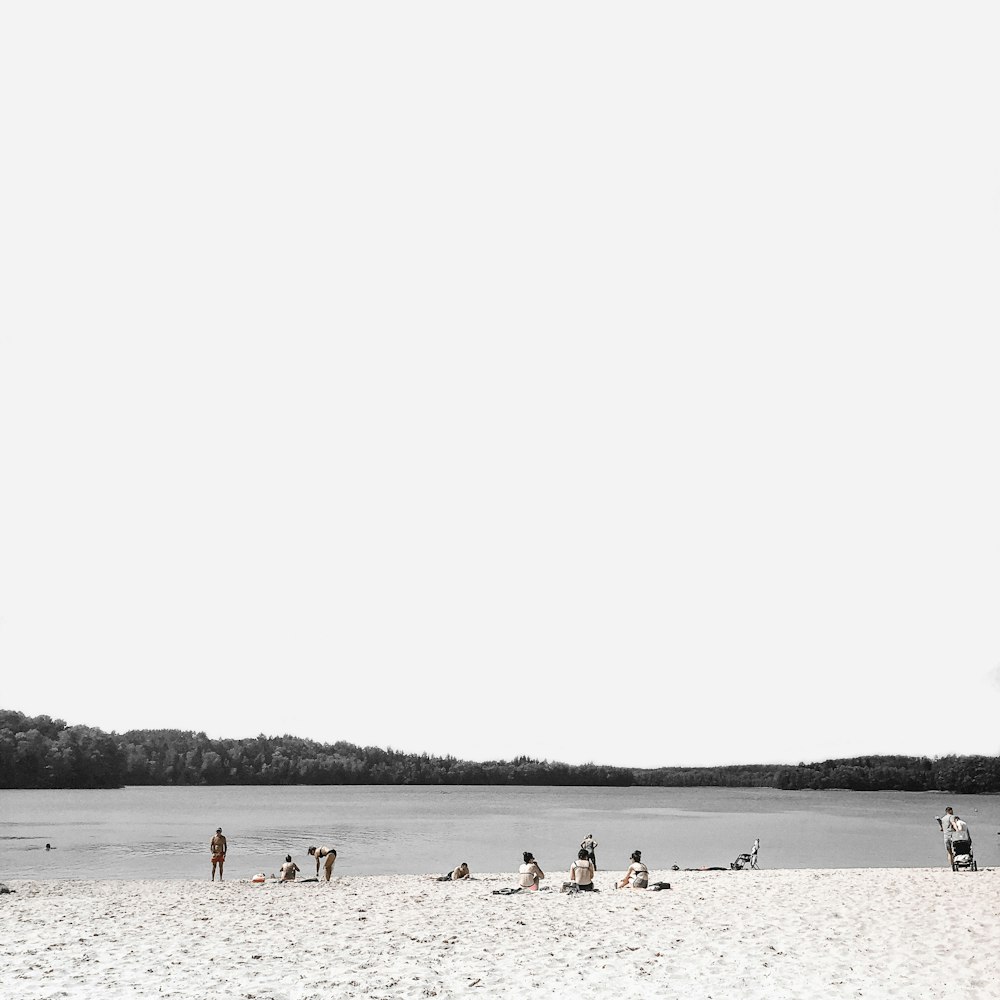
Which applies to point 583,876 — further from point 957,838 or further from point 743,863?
point 743,863

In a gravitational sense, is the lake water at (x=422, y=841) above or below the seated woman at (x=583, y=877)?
below

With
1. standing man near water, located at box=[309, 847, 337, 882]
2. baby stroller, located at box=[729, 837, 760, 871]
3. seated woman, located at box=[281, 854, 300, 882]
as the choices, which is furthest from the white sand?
baby stroller, located at box=[729, 837, 760, 871]

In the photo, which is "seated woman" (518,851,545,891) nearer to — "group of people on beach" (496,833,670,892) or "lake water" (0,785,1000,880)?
"group of people on beach" (496,833,670,892)

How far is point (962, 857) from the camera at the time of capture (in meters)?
26.1

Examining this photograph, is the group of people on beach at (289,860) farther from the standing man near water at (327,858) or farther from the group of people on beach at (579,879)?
the group of people on beach at (579,879)

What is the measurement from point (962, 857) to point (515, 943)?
18.1 metres

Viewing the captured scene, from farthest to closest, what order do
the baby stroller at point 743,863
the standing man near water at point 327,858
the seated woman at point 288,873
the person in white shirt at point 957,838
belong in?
the baby stroller at point 743,863 < the person in white shirt at point 957,838 < the standing man near water at point 327,858 < the seated woman at point 288,873

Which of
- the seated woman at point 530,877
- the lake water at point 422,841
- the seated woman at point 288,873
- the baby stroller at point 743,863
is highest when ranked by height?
the seated woman at point 530,877

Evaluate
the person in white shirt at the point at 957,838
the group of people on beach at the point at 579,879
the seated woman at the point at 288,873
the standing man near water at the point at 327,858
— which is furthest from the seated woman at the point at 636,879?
the person in white shirt at the point at 957,838

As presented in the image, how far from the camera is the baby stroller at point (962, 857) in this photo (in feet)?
85.1

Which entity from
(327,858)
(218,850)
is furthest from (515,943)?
(218,850)

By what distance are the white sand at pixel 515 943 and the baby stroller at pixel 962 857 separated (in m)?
4.35

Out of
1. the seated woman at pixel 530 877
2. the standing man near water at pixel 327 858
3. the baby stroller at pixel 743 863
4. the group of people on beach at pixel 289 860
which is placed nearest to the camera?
the seated woman at pixel 530 877

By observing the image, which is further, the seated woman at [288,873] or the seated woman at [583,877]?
the seated woman at [288,873]
